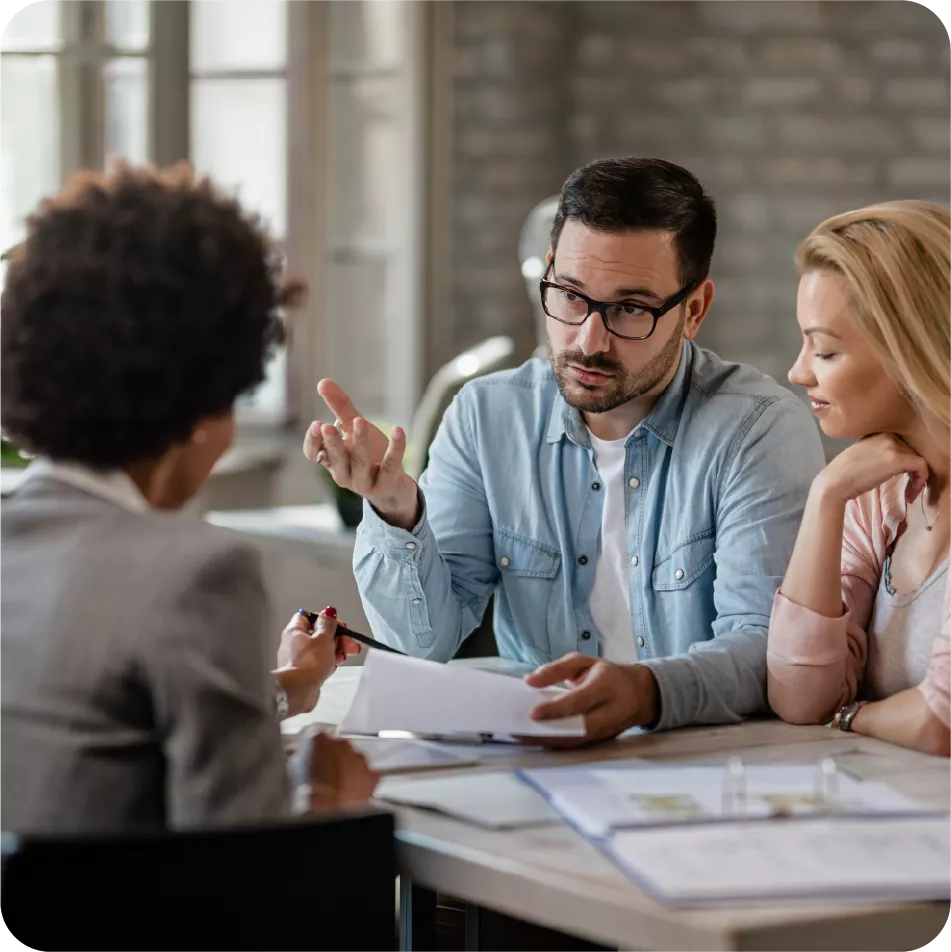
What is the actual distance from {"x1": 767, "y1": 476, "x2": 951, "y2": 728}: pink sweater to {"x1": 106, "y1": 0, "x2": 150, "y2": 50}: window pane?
127 inches

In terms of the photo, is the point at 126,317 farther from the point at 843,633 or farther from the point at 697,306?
the point at 697,306

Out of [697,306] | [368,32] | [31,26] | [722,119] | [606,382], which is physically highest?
[368,32]

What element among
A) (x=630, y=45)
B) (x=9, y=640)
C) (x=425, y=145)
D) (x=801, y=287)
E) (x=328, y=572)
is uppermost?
(x=630, y=45)

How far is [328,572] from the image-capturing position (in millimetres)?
3582

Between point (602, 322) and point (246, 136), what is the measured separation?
3.17m

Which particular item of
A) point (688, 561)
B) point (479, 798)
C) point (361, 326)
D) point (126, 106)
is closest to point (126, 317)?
point (479, 798)

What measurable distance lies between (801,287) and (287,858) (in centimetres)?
105

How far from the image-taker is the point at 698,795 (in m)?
1.31

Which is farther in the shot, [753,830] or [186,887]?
[753,830]

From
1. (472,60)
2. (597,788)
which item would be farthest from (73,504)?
(472,60)

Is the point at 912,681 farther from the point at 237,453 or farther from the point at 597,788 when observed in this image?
the point at 237,453

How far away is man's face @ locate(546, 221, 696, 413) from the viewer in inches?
77.8

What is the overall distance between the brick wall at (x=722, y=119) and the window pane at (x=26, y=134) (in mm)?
1367

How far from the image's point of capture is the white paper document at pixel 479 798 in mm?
1265
